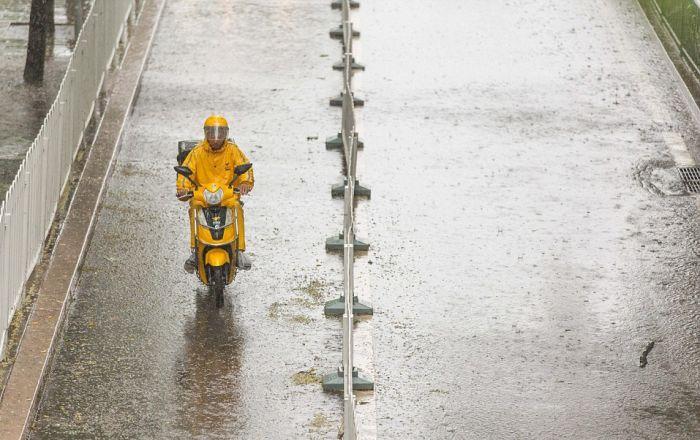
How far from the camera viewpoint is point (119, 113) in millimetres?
17875

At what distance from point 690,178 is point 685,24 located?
5080 millimetres

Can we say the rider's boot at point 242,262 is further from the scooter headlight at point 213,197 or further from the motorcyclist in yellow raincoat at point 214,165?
the scooter headlight at point 213,197

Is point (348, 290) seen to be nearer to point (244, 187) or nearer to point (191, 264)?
point (244, 187)

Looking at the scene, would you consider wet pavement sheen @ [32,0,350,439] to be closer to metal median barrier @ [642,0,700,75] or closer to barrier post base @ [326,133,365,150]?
barrier post base @ [326,133,365,150]

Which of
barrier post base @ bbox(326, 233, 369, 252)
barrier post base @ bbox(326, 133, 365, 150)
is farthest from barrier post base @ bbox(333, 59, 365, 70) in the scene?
barrier post base @ bbox(326, 233, 369, 252)

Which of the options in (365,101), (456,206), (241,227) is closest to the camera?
(241,227)

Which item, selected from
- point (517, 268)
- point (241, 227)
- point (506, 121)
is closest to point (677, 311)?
point (517, 268)

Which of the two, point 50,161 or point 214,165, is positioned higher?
point 214,165

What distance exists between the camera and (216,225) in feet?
41.9

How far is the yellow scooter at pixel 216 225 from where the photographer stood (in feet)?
41.7

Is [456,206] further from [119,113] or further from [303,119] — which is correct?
[119,113]

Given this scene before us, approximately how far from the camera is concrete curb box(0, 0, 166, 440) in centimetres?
1115

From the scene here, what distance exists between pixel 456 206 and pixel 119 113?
4.62 m

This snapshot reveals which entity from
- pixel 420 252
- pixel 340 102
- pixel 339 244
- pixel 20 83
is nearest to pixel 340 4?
pixel 340 102
